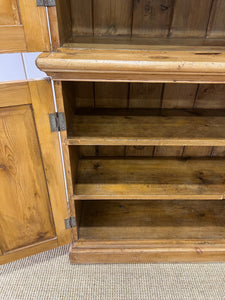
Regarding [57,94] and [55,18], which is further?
[57,94]

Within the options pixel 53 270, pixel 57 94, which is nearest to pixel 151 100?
pixel 57 94

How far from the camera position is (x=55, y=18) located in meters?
0.72

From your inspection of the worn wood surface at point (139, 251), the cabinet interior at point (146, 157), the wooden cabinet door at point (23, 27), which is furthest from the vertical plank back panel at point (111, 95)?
the worn wood surface at point (139, 251)

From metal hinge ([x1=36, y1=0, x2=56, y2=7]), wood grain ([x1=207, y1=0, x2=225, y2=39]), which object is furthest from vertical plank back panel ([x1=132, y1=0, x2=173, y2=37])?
metal hinge ([x1=36, y1=0, x2=56, y2=7])

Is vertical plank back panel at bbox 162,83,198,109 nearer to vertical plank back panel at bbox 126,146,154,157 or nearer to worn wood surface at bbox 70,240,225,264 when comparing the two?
vertical plank back panel at bbox 126,146,154,157

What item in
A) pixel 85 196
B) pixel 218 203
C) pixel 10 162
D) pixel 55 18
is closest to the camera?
pixel 55 18

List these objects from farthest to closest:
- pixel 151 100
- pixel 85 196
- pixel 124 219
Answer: pixel 124 219 < pixel 151 100 < pixel 85 196

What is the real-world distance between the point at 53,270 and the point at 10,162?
0.68 m

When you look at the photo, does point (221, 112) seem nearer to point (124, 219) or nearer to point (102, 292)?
point (124, 219)

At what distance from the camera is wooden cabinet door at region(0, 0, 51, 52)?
70cm

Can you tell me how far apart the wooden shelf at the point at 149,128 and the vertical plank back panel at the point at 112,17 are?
0.37m

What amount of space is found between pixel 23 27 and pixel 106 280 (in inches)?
47.3

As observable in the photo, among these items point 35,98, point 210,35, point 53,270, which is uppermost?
point 210,35

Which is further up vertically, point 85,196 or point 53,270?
point 85,196
